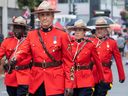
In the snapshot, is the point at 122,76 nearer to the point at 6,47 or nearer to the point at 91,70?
the point at 91,70

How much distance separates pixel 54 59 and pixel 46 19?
1.72ft

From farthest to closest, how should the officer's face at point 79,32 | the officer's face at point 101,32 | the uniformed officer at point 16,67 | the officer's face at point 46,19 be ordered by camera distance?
the officer's face at point 101,32 < the officer's face at point 79,32 < the uniformed officer at point 16,67 < the officer's face at point 46,19

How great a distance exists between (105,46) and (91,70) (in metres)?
1.23

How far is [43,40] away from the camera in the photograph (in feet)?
25.6

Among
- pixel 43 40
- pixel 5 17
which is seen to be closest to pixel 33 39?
pixel 43 40

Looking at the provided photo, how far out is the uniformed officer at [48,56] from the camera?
25.3ft

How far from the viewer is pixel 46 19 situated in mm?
7730

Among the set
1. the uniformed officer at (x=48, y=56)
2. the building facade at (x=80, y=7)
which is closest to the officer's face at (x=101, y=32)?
the uniformed officer at (x=48, y=56)

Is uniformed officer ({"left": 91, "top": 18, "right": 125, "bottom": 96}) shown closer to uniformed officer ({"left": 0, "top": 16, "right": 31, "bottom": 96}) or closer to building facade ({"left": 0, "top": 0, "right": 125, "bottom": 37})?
uniformed officer ({"left": 0, "top": 16, "right": 31, "bottom": 96})

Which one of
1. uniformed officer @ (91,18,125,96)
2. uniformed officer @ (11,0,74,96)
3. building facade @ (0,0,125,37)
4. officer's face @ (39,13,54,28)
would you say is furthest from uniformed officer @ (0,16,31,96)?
building facade @ (0,0,125,37)

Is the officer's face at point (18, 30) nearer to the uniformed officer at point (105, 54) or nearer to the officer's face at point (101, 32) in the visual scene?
the uniformed officer at point (105, 54)

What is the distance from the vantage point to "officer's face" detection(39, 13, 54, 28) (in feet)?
25.3

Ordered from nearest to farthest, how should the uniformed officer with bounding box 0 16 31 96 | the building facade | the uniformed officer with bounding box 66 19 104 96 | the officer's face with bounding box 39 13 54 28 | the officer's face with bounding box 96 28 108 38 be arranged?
1. the officer's face with bounding box 39 13 54 28
2. the uniformed officer with bounding box 0 16 31 96
3. the uniformed officer with bounding box 66 19 104 96
4. the officer's face with bounding box 96 28 108 38
5. the building facade

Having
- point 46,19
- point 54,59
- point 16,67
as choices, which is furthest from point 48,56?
point 16,67
